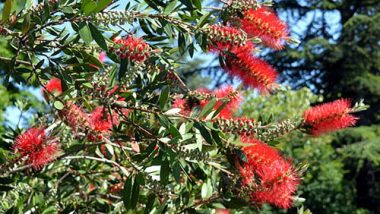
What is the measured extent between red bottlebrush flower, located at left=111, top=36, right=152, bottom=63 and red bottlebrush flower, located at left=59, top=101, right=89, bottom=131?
200mm

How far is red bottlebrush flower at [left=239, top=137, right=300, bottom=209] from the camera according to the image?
5.67 feet

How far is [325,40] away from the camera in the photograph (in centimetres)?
1210

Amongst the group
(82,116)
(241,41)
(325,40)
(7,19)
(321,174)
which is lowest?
(321,174)

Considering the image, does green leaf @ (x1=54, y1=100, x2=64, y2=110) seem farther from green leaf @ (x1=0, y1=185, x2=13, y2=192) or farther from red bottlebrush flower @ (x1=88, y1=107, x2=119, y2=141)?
green leaf @ (x1=0, y1=185, x2=13, y2=192)

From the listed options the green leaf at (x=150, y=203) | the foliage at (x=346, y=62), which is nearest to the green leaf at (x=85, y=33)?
the green leaf at (x=150, y=203)

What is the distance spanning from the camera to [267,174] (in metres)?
1.73

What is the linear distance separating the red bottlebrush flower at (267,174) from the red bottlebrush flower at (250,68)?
181 mm

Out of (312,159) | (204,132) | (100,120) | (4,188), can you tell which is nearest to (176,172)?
(204,132)

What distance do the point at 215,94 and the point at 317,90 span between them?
37.5 ft

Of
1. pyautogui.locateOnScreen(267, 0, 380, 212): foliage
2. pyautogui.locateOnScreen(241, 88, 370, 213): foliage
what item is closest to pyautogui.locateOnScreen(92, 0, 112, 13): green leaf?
pyautogui.locateOnScreen(241, 88, 370, 213): foliage

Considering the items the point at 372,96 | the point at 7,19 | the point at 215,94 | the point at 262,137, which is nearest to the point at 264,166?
the point at 262,137

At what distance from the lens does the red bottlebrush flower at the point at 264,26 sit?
181cm

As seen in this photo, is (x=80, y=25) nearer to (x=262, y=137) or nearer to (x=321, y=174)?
(x=262, y=137)

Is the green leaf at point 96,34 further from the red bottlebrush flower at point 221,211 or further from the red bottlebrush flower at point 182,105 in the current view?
the red bottlebrush flower at point 221,211
